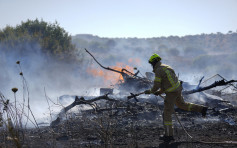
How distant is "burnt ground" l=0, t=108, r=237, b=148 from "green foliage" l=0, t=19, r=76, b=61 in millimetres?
12352

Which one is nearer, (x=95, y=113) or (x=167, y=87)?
(x=167, y=87)

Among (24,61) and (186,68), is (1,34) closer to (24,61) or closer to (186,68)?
(24,61)

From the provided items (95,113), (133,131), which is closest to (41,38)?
(95,113)

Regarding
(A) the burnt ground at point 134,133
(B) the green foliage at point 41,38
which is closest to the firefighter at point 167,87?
(A) the burnt ground at point 134,133

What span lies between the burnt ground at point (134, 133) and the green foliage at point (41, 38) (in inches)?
486

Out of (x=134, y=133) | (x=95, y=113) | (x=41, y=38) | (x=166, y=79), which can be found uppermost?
(x=41, y=38)

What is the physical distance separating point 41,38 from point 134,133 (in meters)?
15.5

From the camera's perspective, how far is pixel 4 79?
15.4 m

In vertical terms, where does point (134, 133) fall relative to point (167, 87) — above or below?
below

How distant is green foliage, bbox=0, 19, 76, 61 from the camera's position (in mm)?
17359

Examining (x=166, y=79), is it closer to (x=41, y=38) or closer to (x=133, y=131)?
(x=133, y=131)

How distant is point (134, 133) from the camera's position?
5.86 metres

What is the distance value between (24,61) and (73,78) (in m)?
4.88

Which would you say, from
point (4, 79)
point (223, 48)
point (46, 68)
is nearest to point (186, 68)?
point (223, 48)
